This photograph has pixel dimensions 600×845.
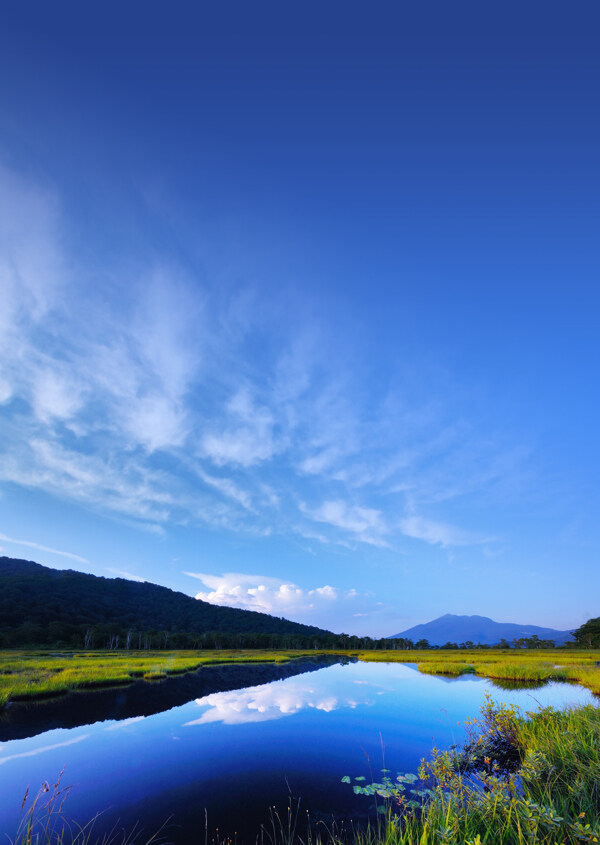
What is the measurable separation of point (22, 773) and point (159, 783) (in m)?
4.31

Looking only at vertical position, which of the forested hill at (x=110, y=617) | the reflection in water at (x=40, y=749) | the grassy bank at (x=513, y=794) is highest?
the grassy bank at (x=513, y=794)

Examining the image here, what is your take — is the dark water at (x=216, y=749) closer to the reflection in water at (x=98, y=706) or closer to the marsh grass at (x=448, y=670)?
the reflection in water at (x=98, y=706)

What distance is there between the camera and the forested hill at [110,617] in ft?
299

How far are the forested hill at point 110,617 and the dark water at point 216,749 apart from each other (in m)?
85.3

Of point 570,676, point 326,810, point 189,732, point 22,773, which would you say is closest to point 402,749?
point 326,810

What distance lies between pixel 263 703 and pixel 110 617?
121 m

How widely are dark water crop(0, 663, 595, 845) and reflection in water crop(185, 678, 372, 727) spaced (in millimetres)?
122

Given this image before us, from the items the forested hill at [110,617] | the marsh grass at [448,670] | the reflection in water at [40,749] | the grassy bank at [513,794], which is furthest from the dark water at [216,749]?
the forested hill at [110,617]

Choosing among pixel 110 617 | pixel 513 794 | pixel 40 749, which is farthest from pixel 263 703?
pixel 110 617

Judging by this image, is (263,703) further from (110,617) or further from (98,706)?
(110,617)

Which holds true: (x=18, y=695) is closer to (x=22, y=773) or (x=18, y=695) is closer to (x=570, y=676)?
(x=22, y=773)

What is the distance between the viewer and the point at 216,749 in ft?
46.0

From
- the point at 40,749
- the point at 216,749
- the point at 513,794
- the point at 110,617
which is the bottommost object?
the point at 110,617

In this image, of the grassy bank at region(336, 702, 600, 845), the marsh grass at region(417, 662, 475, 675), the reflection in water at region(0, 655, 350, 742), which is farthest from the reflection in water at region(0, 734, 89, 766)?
the marsh grass at region(417, 662, 475, 675)
